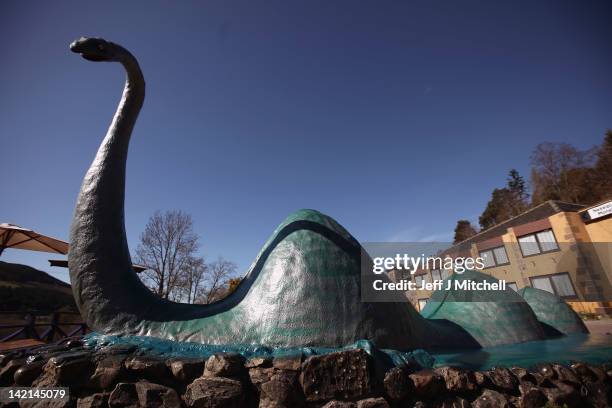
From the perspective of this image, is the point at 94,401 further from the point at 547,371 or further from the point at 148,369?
the point at 547,371

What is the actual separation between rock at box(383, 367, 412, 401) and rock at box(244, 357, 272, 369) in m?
1.03

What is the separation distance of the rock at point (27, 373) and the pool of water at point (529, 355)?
145 inches

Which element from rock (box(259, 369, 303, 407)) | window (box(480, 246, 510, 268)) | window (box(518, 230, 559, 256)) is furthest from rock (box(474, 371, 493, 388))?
window (box(480, 246, 510, 268))

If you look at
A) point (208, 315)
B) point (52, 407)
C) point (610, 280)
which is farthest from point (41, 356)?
point (610, 280)

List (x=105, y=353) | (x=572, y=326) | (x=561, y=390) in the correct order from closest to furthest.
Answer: (x=105, y=353)
(x=561, y=390)
(x=572, y=326)

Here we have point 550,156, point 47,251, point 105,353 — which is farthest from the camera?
point 550,156

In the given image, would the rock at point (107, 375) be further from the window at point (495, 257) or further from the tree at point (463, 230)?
the tree at point (463, 230)

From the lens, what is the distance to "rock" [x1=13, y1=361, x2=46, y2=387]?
7.82 ft

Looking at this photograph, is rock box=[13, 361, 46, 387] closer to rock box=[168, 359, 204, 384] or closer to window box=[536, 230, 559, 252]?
rock box=[168, 359, 204, 384]

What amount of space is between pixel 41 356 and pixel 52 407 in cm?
54

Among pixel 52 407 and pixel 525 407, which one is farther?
pixel 525 407

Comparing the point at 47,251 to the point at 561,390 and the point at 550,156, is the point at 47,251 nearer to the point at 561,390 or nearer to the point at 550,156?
the point at 561,390

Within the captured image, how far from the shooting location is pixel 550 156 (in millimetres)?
28531

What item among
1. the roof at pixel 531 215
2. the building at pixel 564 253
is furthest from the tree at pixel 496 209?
the building at pixel 564 253
